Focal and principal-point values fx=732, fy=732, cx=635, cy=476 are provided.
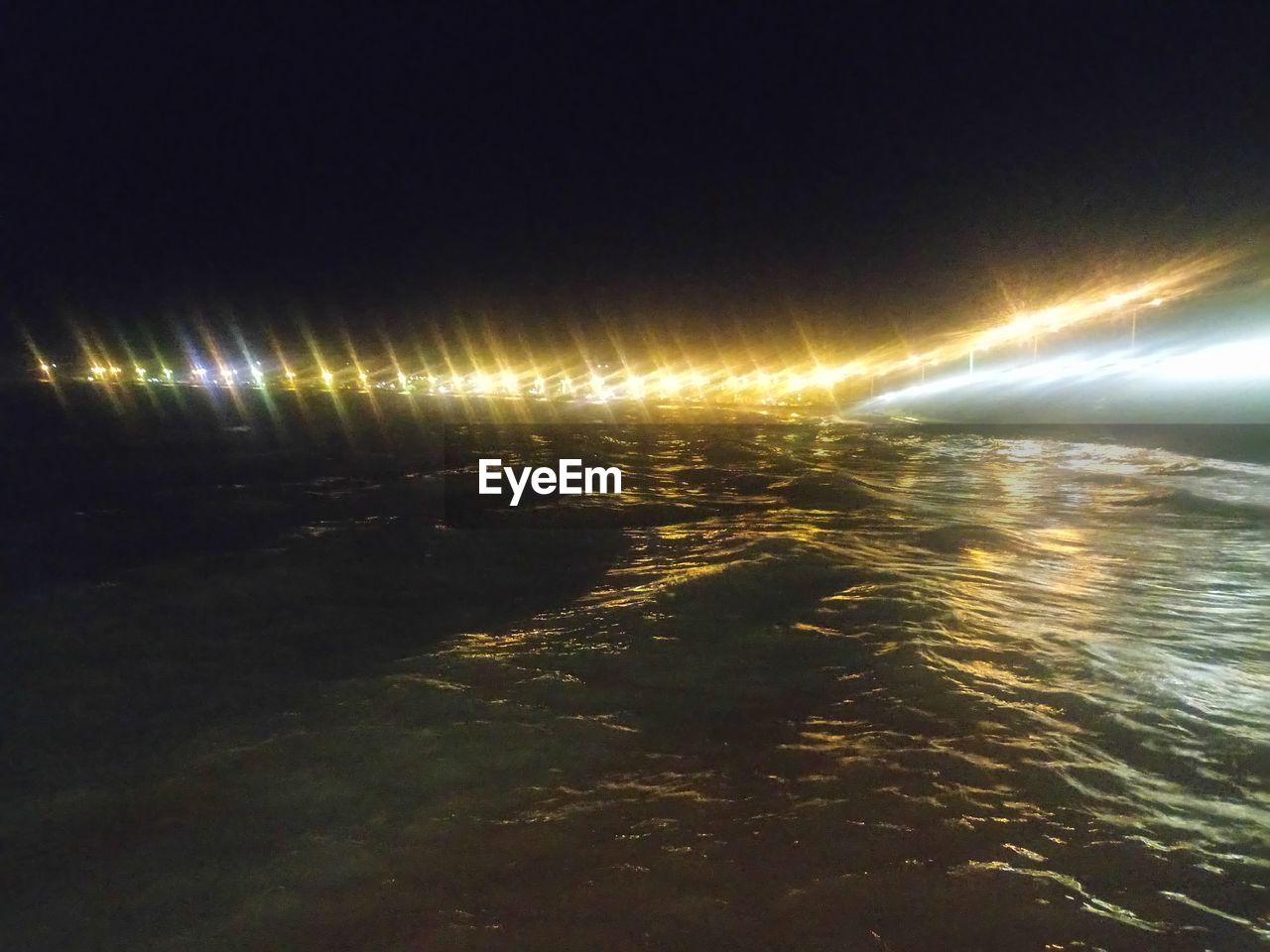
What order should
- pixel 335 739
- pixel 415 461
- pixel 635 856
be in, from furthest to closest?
1. pixel 415 461
2. pixel 335 739
3. pixel 635 856

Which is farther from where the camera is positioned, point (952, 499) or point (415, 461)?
point (415, 461)

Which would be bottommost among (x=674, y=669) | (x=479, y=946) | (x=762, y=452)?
(x=762, y=452)

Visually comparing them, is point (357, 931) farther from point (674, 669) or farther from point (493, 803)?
point (674, 669)

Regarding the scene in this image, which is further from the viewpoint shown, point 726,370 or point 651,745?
point 726,370

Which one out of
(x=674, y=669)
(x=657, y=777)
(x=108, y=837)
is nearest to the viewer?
(x=108, y=837)

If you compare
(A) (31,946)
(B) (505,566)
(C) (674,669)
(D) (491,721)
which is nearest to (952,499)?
(B) (505,566)

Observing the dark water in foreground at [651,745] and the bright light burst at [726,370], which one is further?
the bright light burst at [726,370]

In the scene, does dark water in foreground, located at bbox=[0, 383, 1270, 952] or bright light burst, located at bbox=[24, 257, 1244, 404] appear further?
bright light burst, located at bbox=[24, 257, 1244, 404]

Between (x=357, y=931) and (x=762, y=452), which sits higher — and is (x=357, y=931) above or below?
above
